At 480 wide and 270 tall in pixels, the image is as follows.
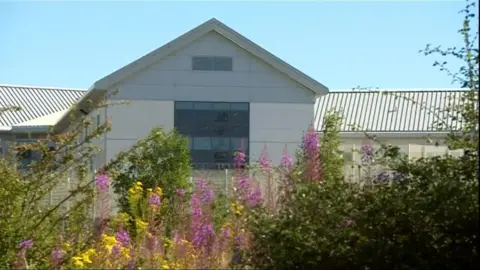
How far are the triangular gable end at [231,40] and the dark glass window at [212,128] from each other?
5.67 ft

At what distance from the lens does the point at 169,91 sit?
110 ft

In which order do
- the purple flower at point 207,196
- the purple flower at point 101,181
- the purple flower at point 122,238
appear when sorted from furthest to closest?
the purple flower at point 101,181 < the purple flower at point 207,196 < the purple flower at point 122,238

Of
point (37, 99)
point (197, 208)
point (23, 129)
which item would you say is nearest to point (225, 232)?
point (197, 208)

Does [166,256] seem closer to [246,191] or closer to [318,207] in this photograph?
[246,191]

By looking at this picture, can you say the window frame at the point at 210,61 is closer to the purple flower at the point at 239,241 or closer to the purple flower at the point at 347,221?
the purple flower at the point at 239,241

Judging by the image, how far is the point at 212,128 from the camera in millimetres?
33219

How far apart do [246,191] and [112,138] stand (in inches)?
A: 939

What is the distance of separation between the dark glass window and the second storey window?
1.23m

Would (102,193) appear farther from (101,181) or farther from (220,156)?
(220,156)

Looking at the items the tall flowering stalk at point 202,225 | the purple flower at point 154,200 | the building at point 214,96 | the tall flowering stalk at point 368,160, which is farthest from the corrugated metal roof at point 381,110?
the tall flowering stalk at point 368,160

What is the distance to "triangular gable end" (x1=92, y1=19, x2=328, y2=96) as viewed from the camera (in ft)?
109

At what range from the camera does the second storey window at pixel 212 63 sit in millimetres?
33594

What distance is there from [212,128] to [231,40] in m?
3.10

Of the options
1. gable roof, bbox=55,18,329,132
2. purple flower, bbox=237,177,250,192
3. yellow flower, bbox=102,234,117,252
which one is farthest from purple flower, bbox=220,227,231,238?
gable roof, bbox=55,18,329,132
